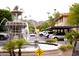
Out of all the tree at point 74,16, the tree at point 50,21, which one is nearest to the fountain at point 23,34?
the tree at point 50,21

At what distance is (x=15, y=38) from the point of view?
2.53 m

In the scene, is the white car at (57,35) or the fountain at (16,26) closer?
the fountain at (16,26)

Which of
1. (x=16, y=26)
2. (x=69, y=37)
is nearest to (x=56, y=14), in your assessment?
(x=69, y=37)

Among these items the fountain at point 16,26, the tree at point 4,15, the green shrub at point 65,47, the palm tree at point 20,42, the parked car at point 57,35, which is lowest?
the green shrub at point 65,47

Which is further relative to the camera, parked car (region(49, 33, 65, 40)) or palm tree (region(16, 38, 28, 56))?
parked car (region(49, 33, 65, 40))

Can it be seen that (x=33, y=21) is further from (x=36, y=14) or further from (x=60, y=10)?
(x=60, y=10)

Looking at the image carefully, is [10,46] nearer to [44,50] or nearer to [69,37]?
[44,50]

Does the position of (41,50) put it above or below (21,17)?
below

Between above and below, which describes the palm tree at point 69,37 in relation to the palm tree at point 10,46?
above

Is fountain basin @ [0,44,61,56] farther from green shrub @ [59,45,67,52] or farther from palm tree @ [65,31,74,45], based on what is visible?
palm tree @ [65,31,74,45]

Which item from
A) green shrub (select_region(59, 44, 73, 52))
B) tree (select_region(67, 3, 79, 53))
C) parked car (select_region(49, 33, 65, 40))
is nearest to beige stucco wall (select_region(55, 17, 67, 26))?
tree (select_region(67, 3, 79, 53))

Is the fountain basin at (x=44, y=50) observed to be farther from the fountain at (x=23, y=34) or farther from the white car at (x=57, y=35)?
the white car at (x=57, y=35)

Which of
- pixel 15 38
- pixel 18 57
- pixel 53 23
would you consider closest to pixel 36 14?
pixel 53 23

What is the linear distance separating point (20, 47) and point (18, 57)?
0.53ft
